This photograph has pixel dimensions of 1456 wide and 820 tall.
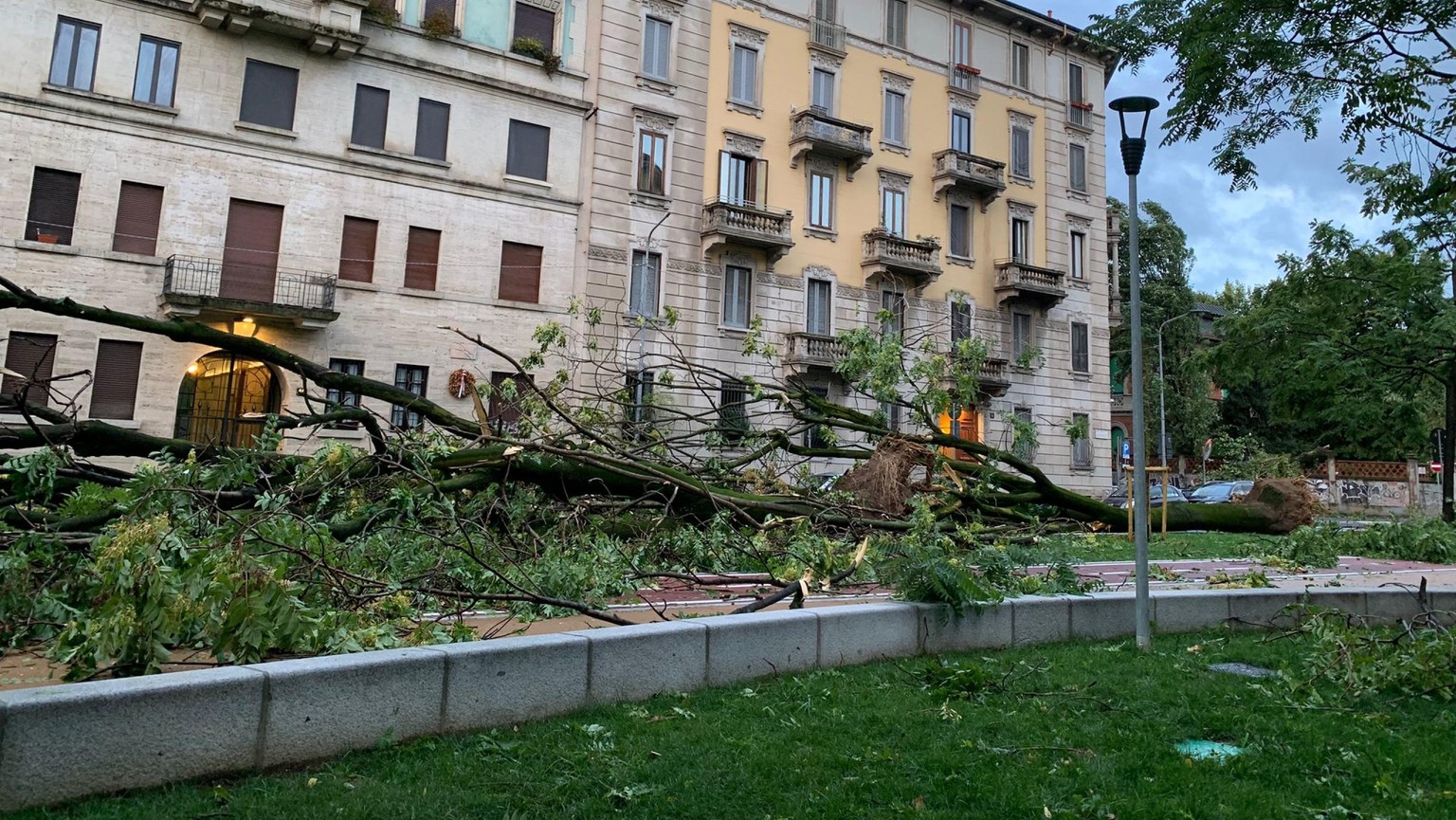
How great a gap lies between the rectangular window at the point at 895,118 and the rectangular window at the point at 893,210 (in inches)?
71.0

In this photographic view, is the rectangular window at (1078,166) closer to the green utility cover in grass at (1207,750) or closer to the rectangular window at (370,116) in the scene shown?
the rectangular window at (370,116)

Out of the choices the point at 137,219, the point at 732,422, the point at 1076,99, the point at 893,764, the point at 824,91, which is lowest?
the point at 893,764

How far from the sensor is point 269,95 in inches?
873

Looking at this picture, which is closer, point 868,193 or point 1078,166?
point 868,193

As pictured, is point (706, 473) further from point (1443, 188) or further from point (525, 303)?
point (525, 303)

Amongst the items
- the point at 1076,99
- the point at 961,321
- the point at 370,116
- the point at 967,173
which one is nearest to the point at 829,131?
the point at 967,173

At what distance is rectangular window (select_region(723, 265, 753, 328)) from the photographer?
92.3 feet

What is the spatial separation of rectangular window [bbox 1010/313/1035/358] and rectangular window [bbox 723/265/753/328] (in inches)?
434

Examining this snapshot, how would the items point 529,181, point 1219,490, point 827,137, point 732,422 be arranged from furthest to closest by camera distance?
point 1219,490 → point 827,137 → point 529,181 → point 732,422

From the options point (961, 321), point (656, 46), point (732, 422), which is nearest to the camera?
point (732, 422)

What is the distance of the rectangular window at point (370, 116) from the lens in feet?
76.1

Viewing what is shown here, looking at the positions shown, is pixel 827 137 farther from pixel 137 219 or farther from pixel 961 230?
pixel 137 219

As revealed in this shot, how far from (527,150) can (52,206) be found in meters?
10.8

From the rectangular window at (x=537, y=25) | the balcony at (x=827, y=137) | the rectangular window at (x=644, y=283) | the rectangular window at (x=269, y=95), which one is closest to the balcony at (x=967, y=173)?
the balcony at (x=827, y=137)
